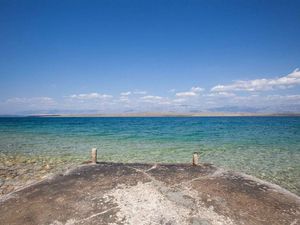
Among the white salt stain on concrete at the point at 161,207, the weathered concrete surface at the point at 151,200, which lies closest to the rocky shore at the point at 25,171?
the weathered concrete surface at the point at 151,200

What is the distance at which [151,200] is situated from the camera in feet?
22.0

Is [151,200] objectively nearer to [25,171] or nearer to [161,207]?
[161,207]

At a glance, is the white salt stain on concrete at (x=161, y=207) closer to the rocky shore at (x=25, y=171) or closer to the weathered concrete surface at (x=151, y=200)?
the weathered concrete surface at (x=151, y=200)

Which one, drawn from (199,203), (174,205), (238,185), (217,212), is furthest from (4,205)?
(238,185)

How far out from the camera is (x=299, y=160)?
16656 millimetres

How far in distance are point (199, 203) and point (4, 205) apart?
614cm

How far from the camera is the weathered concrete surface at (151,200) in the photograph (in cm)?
586

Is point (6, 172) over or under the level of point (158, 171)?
under

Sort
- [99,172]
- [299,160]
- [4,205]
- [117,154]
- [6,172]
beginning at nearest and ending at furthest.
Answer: [4,205] < [99,172] < [6,172] < [299,160] < [117,154]

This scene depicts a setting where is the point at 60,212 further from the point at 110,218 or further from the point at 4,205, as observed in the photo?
the point at 4,205

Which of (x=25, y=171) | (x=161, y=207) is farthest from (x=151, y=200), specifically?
(x=25, y=171)

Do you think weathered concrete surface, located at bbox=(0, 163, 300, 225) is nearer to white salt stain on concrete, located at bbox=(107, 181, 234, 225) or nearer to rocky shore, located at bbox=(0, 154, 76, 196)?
white salt stain on concrete, located at bbox=(107, 181, 234, 225)

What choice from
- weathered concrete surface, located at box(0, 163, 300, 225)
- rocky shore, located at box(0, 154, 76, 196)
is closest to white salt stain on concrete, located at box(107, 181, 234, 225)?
weathered concrete surface, located at box(0, 163, 300, 225)

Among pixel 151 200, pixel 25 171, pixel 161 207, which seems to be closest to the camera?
pixel 161 207
